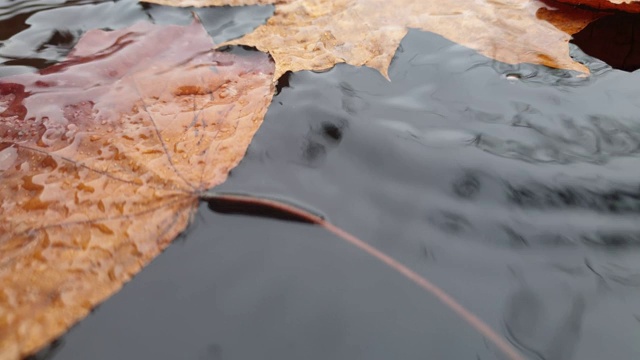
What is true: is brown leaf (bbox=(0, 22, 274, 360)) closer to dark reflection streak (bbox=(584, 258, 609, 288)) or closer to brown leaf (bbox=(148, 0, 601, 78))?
brown leaf (bbox=(148, 0, 601, 78))

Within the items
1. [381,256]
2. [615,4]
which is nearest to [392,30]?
[615,4]

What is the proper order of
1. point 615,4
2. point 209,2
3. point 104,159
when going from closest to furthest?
1. point 104,159
2. point 615,4
3. point 209,2

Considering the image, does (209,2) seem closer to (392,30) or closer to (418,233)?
(392,30)

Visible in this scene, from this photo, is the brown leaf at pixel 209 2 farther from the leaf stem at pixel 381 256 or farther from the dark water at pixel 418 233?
the leaf stem at pixel 381 256

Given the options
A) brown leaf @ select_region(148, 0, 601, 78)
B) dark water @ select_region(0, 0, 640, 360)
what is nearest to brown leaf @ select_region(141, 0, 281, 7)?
brown leaf @ select_region(148, 0, 601, 78)

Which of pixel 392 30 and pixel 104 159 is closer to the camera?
pixel 104 159

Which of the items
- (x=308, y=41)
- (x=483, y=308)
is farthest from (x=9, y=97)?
(x=483, y=308)
